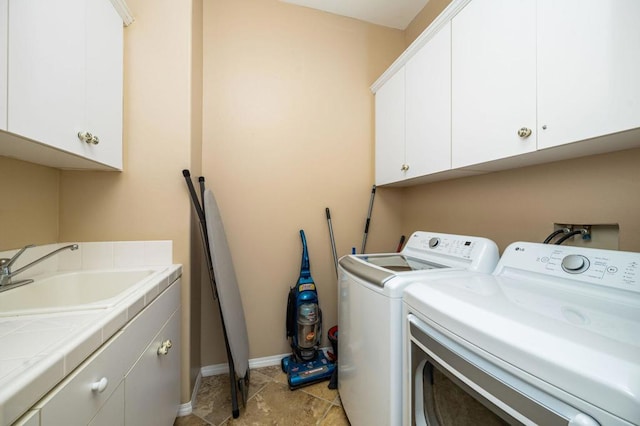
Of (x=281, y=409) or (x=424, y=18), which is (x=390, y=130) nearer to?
(x=424, y=18)

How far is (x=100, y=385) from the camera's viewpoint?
617mm

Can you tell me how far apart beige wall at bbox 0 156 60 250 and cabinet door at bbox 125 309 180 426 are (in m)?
0.78

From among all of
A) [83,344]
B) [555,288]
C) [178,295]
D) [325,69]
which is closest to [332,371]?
[178,295]

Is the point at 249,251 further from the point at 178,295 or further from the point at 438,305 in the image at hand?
the point at 438,305

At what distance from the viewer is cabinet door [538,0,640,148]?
0.71 meters

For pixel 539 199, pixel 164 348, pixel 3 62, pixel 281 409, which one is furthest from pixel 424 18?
pixel 281 409

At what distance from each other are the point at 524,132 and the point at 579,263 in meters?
0.54

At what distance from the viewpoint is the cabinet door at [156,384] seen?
821 millimetres

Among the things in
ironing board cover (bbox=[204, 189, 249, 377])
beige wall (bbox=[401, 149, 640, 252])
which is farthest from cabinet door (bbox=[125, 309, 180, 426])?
beige wall (bbox=[401, 149, 640, 252])

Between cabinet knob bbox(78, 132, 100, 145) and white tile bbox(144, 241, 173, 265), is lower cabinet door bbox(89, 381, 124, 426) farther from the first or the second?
cabinet knob bbox(78, 132, 100, 145)

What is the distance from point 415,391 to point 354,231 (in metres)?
1.39

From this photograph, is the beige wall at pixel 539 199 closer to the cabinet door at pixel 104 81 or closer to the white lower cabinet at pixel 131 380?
the white lower cabinet at pixel 131 380

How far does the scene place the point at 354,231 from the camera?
214 cm

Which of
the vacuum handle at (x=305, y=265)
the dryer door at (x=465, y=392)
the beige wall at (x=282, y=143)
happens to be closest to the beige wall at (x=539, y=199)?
the beige wall at (x=282, y=143)
